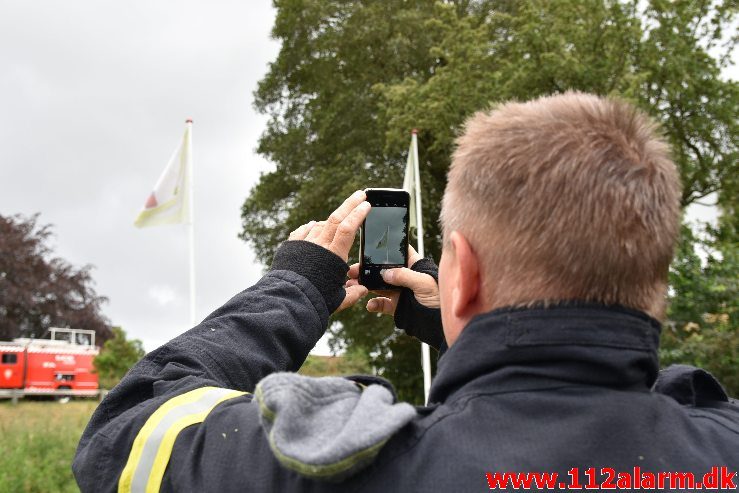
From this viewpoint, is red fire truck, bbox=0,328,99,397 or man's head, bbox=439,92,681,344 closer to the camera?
man's head, bbox=439,92,681,344

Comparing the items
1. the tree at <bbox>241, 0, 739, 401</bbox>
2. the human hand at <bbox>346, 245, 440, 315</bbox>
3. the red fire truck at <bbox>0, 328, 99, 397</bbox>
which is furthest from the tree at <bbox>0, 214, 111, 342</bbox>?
the human hand at <bbox>346, 245, 440, 315</bbox>

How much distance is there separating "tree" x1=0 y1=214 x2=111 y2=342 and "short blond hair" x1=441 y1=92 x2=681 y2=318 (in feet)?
117

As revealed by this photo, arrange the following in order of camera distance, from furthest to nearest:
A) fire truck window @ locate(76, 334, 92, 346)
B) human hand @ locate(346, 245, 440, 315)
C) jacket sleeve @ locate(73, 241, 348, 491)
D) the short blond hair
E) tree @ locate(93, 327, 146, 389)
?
fire truck window @ locate(76, 334, 92, 346) → tree @ locate(93, 327, 146, 389) → human hand @ locate(346, 245, 440, 315) → jacket sleeve @ locate(73, 241, 348, 491) → the short blond hair

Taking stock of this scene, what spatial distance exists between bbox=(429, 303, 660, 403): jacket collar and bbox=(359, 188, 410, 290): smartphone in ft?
2.46

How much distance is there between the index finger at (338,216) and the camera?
1.53m

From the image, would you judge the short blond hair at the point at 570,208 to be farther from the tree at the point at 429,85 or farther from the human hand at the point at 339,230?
the tree at the point at 429,85

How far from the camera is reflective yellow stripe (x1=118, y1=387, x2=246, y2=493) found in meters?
1.15

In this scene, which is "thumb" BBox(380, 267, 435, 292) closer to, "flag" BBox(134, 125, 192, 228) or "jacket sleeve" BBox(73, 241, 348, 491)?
"jacket sleeve" BBox(73, 241, 348, 491)

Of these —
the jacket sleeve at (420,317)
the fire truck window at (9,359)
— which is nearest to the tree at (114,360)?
the fire truck window at (9,359)

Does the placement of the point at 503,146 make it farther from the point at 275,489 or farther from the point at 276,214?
the point at 276,214

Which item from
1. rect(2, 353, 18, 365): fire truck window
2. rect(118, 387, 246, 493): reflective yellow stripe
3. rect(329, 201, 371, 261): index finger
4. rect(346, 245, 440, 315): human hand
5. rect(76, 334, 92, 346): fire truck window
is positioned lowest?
rect(76, 334, 92, 346): fire truck window

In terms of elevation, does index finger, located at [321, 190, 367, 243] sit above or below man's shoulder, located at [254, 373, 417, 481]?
above

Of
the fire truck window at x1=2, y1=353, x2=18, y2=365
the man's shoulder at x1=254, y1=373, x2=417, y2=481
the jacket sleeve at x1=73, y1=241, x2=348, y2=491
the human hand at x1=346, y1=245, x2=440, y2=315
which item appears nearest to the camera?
the man's shoulder at x1=254, y1=373, x2=417, y2=481

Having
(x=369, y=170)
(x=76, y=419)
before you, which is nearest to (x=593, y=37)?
(x=369, y=170)
